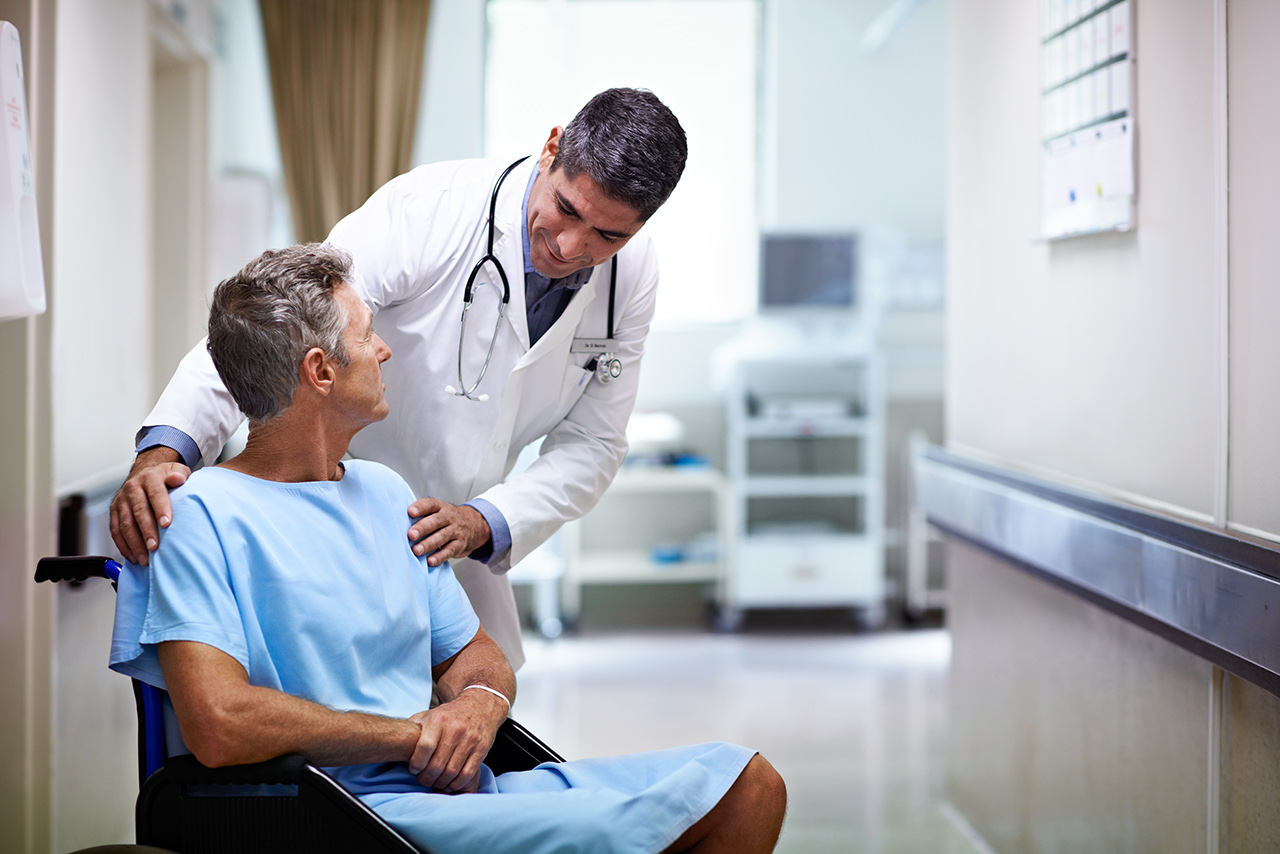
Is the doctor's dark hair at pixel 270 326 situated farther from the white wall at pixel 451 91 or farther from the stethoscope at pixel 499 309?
the white wall at pixel 451 91

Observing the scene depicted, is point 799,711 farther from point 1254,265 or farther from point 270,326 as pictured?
point 270,326

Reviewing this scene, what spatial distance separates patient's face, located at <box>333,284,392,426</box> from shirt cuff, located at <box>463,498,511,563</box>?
11.7 inches

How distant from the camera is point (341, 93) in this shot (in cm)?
394

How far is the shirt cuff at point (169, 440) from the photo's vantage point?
4.40ft

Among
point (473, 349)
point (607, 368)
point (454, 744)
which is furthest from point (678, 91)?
point (454, 744)

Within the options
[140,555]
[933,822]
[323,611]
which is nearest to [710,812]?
[323,611]

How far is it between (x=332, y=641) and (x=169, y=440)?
0.34 meters

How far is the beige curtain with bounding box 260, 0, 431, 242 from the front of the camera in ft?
12.8

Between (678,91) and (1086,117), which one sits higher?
(678,91)

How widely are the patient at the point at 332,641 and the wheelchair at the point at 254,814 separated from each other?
36 millimetres

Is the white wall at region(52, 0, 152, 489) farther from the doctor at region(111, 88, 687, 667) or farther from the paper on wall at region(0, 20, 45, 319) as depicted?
the doctor at region(111, 88, 687, 667)

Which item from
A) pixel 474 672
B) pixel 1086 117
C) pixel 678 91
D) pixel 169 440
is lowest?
pixel 474 672

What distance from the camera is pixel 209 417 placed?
140 cm

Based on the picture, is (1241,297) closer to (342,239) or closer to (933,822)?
(342,239)
